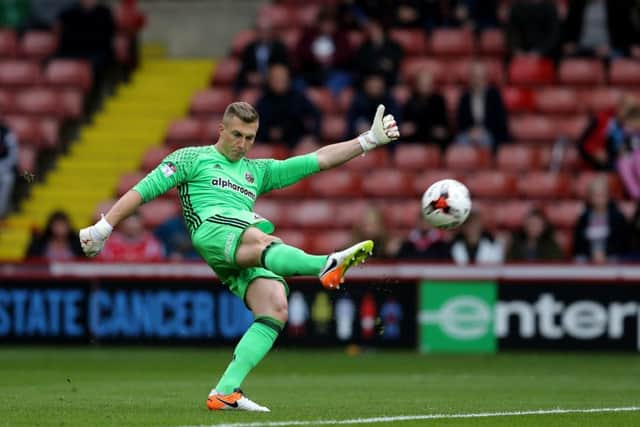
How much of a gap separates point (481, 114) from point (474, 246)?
9.89 ft

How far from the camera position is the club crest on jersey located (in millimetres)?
9893

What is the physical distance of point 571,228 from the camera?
19.8 m

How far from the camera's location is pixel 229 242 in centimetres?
969

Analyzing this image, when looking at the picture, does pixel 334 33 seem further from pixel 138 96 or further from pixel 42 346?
pixel 42 346

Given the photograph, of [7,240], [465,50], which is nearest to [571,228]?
[465,50]

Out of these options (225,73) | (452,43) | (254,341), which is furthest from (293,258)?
(225,73)

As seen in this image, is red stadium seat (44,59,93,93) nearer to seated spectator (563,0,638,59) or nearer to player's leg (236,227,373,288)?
seated spectator (563,0,638,59)

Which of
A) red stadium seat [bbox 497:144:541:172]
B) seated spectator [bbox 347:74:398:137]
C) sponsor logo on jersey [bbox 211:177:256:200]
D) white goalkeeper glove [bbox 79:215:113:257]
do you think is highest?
seated spectator [bbox 347:74:398:137]

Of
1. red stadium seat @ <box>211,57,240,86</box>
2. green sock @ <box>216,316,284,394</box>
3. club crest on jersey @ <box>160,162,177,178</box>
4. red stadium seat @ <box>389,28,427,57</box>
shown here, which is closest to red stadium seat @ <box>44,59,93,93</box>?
red stadium seat @ <box>211,57,240,86</box>

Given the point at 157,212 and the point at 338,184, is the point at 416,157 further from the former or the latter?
the point at 157,212

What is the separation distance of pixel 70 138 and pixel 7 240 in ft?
7.95

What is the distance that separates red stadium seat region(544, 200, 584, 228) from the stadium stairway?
6.26 meters

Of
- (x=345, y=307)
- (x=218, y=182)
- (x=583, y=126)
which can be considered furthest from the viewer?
(x=583, y=126)

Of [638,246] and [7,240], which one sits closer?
[638,246]
